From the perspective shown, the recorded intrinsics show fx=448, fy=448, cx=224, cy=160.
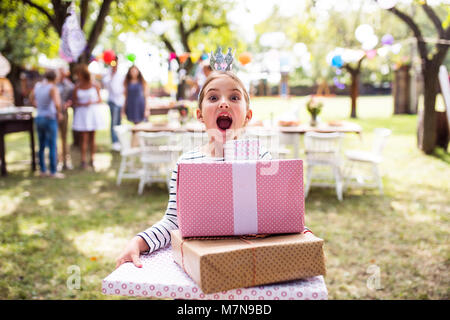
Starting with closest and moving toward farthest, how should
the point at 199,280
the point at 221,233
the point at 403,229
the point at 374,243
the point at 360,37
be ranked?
the point at 199,280 → the point at 221,233 → the point at 374,243 → the point at 403,229 → the point at 360,37

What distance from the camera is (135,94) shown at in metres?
9.15

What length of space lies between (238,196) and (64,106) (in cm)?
840

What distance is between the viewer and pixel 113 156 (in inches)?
399

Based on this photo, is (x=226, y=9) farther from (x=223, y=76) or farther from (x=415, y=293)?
(x=223, y=76)

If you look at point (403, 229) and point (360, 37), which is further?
point (360, 37)

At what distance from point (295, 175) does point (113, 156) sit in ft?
30.5

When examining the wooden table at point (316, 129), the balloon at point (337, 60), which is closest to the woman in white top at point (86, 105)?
the wooden table at point (316, 129)

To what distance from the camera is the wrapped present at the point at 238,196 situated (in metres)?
1.21

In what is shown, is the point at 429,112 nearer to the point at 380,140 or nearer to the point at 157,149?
the point at 380,140

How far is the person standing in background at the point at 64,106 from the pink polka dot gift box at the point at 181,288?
25.4 ft

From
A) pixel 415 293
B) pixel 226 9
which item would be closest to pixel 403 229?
pixel 415 293

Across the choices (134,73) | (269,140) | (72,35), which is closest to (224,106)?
(269,140)

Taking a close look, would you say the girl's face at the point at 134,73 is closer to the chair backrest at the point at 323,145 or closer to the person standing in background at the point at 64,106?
the person standing in background at the point at 64,106

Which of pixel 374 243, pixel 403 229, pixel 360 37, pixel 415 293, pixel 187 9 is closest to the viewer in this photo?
pixel 415 293
